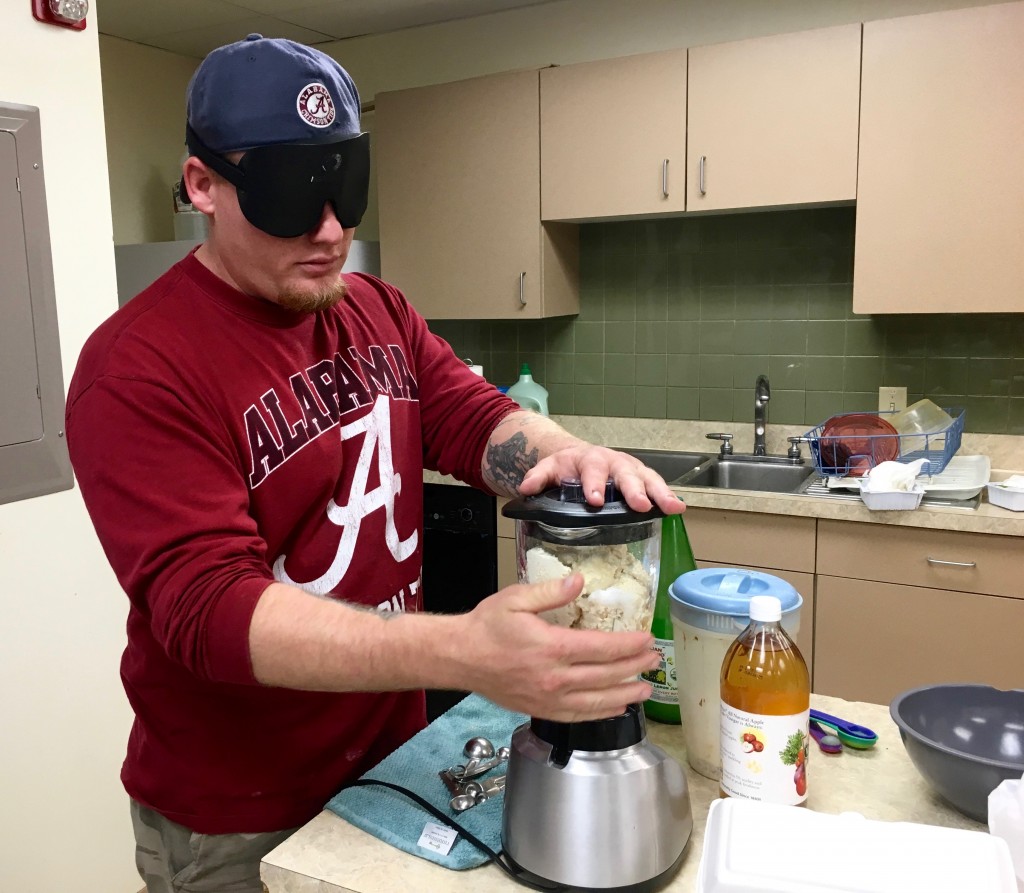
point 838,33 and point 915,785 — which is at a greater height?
point 838,33

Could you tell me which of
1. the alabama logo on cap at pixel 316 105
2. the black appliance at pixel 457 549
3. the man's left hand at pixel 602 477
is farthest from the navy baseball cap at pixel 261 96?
the black appliance at pixel 457 549

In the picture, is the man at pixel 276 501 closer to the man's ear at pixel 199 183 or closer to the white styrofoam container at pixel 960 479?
the man's ear at pixel 199 183

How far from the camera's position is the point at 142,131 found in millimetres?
3621

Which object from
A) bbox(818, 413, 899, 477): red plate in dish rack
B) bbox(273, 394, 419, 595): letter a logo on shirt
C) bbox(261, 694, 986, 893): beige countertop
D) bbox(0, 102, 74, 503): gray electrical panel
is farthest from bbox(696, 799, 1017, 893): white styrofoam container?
bbox(818, 413, 899, 477): red plate in dish rack

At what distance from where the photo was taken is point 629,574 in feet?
3.12

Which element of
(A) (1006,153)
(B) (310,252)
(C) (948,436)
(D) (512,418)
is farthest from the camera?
(C) (948,436)

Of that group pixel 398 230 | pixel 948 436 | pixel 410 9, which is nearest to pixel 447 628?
pixel 948 436

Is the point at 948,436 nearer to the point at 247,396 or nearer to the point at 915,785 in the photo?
the point at 915,785

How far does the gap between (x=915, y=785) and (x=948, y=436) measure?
1695 mm

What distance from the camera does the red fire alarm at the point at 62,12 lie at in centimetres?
197

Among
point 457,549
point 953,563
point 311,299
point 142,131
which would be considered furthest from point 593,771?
point 142,131

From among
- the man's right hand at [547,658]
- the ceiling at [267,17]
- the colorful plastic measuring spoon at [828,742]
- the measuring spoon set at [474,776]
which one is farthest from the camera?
the ceiling at [267,17]

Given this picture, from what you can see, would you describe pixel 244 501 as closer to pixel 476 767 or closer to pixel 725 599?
pixel 476 767

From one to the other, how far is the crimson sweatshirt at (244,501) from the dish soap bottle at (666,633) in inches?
13.6
